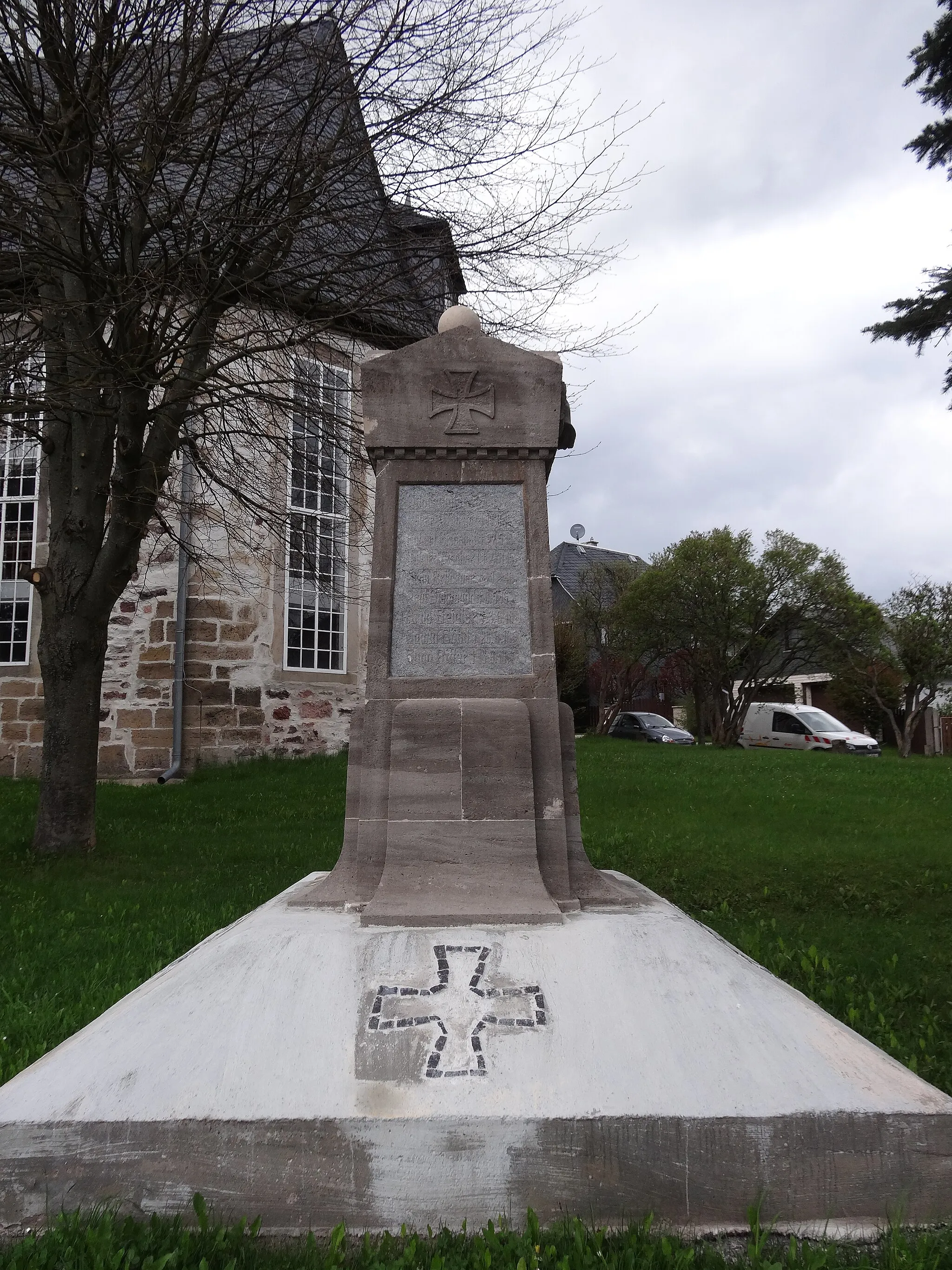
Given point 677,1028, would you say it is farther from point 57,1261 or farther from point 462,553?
point 462,553

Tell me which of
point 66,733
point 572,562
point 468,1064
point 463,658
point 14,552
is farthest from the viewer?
point 572,562

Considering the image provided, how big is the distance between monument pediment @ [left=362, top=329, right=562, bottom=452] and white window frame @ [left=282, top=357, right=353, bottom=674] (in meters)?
4.55

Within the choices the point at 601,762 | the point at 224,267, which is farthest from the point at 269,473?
the point at 601,762

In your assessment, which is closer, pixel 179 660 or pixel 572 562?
pixel 179 660

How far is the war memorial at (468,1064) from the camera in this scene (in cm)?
249

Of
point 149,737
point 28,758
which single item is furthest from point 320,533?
point 28,758

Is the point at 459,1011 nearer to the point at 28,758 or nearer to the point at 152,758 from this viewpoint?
the point at 152,758

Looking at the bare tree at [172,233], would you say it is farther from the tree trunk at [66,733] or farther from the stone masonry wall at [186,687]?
the stone masonry wall at [186,687]

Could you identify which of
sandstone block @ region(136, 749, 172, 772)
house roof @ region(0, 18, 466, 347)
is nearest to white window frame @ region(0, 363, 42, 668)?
sandstone block @ region(136, 749, 172, 772)

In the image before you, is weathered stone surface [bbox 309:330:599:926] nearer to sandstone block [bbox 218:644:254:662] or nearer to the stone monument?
the stone monument

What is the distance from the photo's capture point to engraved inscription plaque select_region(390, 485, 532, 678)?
13.3 ft

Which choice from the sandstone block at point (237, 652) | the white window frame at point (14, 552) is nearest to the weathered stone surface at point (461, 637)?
the sandstone block at point (237, 652)

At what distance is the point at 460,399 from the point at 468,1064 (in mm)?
2800

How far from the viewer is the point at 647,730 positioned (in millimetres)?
29875
